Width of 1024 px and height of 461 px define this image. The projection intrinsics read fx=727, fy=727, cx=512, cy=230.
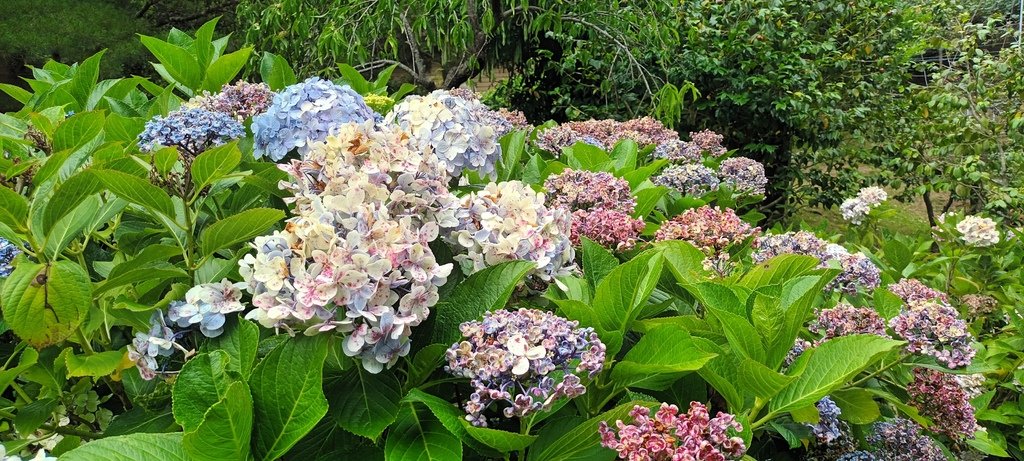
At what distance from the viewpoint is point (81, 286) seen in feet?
3.30

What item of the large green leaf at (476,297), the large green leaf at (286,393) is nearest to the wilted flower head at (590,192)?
the large green leaf at (476,297)

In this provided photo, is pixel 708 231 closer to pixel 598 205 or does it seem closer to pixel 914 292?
pixel 598 205

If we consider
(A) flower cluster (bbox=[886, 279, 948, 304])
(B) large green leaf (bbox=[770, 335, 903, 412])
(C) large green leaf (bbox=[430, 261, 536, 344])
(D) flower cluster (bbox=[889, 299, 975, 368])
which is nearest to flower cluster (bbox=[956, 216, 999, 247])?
(A) flower cluster (bbox=[886, 279, 948, 304])

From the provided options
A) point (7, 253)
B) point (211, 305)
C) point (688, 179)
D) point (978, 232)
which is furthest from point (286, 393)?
point (978, 232)

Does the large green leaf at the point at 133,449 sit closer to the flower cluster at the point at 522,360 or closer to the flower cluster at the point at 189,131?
the flower cluster at the point at 522,360

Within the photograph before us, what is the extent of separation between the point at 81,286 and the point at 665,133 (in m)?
2.64

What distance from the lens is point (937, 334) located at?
127cm

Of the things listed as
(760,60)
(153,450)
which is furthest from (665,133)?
(760,60)

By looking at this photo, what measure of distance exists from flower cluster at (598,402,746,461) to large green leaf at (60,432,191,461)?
517 millimetres

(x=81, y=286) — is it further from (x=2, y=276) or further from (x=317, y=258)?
(x=317, y=258)

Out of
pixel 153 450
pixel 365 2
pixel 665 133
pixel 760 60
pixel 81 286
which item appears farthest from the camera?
pixel 760 60

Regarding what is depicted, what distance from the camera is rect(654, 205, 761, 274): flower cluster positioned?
1.51 metres

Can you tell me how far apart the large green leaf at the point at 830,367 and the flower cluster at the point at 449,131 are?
0.72 meters

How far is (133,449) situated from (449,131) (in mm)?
794
